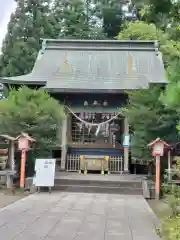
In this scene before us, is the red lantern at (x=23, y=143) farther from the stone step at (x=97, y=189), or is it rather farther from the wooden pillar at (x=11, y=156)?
the stone step at (x=97, y=189)

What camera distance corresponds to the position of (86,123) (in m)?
13.5

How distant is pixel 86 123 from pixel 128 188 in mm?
3671

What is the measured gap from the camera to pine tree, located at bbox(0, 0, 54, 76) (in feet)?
78.4

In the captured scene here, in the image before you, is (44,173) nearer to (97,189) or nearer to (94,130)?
(97,189)

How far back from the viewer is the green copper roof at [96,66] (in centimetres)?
1349

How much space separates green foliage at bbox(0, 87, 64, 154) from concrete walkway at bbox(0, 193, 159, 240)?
86.8 inches

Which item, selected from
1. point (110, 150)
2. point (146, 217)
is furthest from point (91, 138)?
point (146, 217)

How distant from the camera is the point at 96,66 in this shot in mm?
15234

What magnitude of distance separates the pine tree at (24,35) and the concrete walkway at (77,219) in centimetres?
1582

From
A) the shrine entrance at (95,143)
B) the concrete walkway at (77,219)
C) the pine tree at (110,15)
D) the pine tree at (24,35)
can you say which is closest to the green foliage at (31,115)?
the concrete walkway at (77,219)

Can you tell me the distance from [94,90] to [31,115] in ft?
9.93

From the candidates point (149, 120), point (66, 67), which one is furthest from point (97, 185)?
point (66, 67)

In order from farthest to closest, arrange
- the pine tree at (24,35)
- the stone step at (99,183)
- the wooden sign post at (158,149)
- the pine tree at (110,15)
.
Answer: the pine tree at (110,15) < the pine tree at (24,35) < the stone step at (99,183) < the wooden sign post at (158,149)

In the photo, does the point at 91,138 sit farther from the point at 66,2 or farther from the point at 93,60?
the point at 66,2
